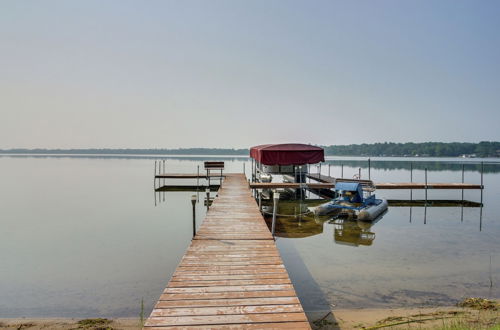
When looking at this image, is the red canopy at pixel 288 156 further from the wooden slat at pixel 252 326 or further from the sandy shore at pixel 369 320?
the wooden slat at pixel 252 326

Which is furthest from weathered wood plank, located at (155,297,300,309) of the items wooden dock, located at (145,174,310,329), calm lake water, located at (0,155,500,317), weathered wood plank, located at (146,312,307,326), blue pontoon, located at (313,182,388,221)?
blue pontoon, located at (313,182,388,221)

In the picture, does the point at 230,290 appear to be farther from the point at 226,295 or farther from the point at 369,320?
the point at 369,320

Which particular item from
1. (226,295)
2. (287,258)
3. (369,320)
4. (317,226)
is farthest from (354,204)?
(226,295)

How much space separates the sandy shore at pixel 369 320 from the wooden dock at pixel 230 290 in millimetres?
1406

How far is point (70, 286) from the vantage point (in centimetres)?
833

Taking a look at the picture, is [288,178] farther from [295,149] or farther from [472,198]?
[472,198]

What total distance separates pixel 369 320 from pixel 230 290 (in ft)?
9.57

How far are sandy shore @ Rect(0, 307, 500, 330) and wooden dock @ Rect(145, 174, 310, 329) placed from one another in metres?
1.41

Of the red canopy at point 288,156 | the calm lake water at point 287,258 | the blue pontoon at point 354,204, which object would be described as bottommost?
the calm lake water at point 287,258

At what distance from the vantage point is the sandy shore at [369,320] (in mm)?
6008

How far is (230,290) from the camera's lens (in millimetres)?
5254

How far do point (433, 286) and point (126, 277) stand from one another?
7.81 m

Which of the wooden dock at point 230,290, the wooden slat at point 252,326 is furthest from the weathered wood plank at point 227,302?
the wooden slat at point 252,326

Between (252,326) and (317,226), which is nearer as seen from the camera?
(252,326)
